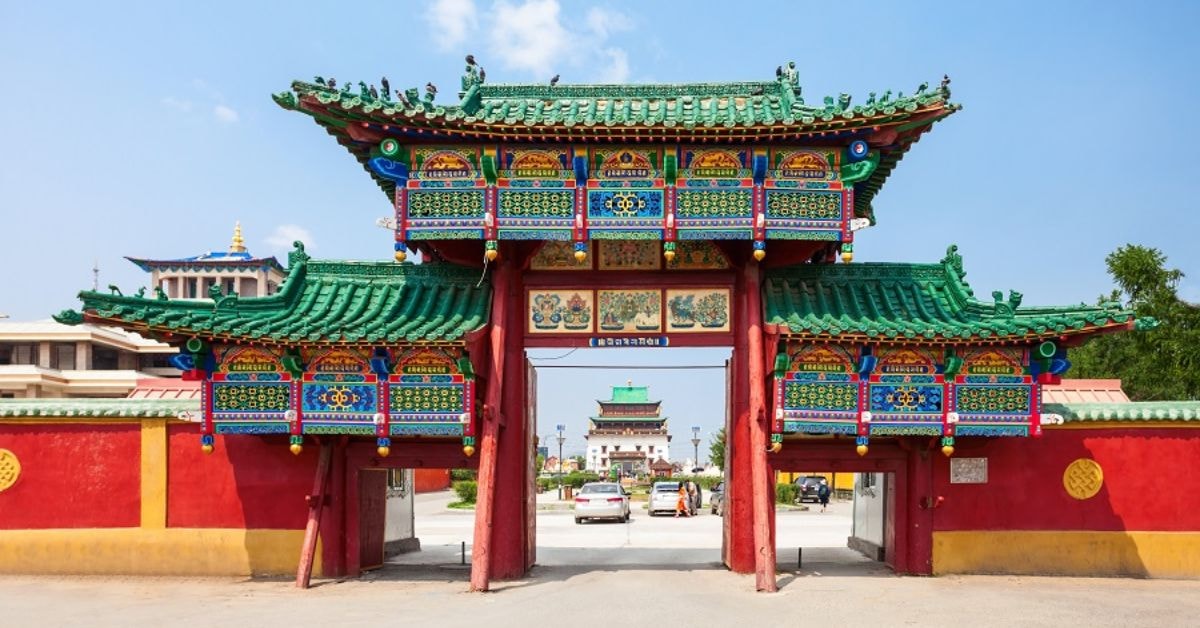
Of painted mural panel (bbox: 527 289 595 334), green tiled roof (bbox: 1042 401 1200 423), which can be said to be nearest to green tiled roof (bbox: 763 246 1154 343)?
green tiled roof (bbox: 1042 401 1200 423)

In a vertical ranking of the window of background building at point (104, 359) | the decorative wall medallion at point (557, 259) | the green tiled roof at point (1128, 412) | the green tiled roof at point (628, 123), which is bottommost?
the green tiled roof at point (1128, 412)

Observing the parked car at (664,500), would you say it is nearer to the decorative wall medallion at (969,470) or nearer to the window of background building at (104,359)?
the decorative wall medallion at (969,470)

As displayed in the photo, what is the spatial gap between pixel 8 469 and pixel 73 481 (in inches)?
40.6

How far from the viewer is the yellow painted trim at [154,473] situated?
1611 cm

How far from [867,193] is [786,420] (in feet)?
14.4

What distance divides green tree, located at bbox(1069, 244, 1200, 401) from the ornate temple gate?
24.3m

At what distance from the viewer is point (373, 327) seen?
14.8m

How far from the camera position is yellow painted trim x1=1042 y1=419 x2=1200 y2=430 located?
15977 mm

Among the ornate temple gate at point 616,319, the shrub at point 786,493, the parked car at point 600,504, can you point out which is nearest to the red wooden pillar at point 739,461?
the ornate temple gate at point 616,319

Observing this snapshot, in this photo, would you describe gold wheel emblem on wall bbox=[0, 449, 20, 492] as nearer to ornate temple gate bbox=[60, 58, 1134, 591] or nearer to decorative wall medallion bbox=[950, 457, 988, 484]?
ornate temple gate bbox=[60, 58, 1134, 591]

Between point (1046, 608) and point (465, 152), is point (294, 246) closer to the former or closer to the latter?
point (465, 152)

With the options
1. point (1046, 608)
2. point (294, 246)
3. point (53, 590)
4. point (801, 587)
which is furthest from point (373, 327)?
point (1046, 608)

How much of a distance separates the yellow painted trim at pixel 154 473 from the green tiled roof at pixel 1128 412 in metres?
13.6

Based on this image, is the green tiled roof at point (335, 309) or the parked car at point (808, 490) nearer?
the green tiled roof at point (335, 309)
